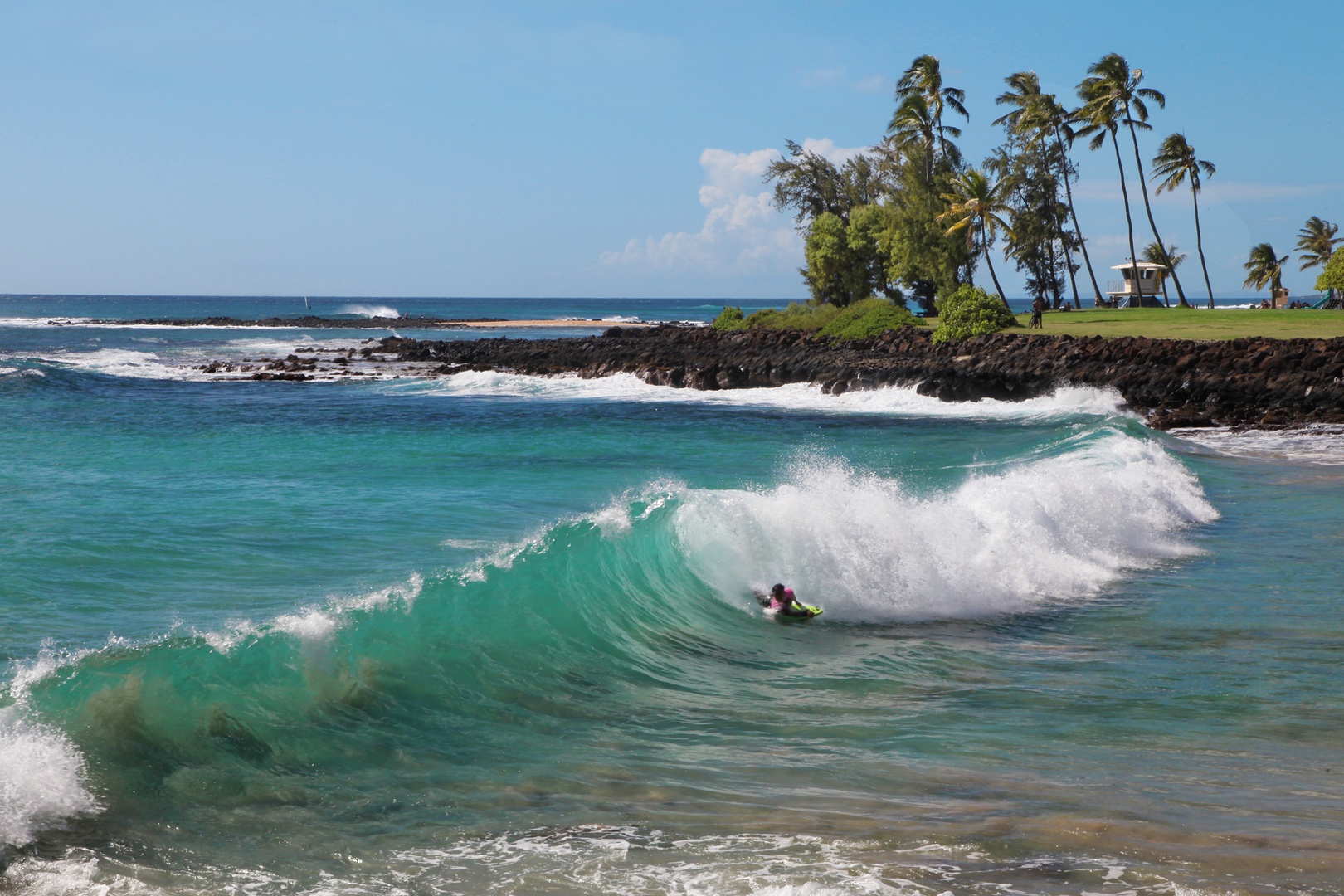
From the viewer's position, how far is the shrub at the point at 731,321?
2373 inches

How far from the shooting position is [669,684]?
26.8ft

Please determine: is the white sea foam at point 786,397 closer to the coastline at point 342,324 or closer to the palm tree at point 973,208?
the palm tree at point 973,208

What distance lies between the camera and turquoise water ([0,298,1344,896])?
16.4 ft

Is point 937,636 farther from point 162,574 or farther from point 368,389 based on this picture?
point 368,389

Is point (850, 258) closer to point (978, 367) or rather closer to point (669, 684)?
point (978, 367)

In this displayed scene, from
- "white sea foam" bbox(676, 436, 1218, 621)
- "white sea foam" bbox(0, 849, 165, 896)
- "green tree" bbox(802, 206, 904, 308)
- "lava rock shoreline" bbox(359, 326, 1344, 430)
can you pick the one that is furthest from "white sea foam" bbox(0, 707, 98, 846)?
"green tree" bbox(802, 206, 904, 308)

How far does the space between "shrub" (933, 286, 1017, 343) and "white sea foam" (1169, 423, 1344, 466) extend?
52.7 feet

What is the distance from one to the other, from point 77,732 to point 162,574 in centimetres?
459

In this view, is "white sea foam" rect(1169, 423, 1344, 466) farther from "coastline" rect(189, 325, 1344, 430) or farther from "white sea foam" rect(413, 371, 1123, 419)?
"white sea foam" rect(413, 371, 1123, 419)

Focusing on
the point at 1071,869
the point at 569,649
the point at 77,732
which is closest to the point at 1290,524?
the point at 569,649

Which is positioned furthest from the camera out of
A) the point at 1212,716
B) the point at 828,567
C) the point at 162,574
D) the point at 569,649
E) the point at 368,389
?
the point at 368,389

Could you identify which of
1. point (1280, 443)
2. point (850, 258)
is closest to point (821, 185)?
point (850, 258)

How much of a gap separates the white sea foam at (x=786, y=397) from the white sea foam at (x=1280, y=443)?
3141 mm

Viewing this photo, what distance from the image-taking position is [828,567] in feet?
36.3
